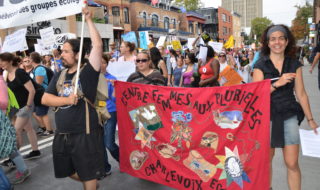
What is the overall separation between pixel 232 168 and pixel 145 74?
170 centimetres

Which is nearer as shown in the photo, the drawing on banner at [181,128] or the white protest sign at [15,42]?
the drawing on banner at [181,128]

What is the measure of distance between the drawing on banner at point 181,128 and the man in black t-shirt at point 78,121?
844 mm

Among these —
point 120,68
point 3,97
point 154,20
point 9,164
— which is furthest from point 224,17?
point 3,97

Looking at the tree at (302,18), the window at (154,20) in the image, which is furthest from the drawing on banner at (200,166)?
the tree at (302,18)

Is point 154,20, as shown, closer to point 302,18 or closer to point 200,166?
point 302,18

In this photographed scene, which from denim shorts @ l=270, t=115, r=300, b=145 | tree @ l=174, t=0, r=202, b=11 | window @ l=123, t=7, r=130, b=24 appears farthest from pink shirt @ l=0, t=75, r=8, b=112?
tree @ l=174, t=0, r=202, b=11

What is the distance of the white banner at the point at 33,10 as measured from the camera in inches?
122

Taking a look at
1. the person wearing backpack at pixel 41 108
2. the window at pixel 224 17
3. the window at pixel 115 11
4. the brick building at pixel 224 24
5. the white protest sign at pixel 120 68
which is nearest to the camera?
the white protest sign at pixel 120 68

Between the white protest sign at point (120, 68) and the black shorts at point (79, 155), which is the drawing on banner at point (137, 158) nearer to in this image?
the black shorts at point (79, 155)

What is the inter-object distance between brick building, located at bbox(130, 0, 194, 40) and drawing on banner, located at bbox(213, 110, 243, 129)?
103 ft

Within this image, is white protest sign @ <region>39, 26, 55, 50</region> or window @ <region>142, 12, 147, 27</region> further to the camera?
window @ <region>142, 12, 147, 27</region>

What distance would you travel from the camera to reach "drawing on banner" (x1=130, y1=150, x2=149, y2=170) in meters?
3.52

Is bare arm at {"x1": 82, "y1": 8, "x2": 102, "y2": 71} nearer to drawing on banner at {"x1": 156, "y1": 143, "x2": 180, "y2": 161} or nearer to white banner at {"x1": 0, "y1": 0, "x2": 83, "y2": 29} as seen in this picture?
white banner at {"x1": 0, "y1": 0, "x2": 83, "y2": 29}

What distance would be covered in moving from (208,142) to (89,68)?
1419 mm
